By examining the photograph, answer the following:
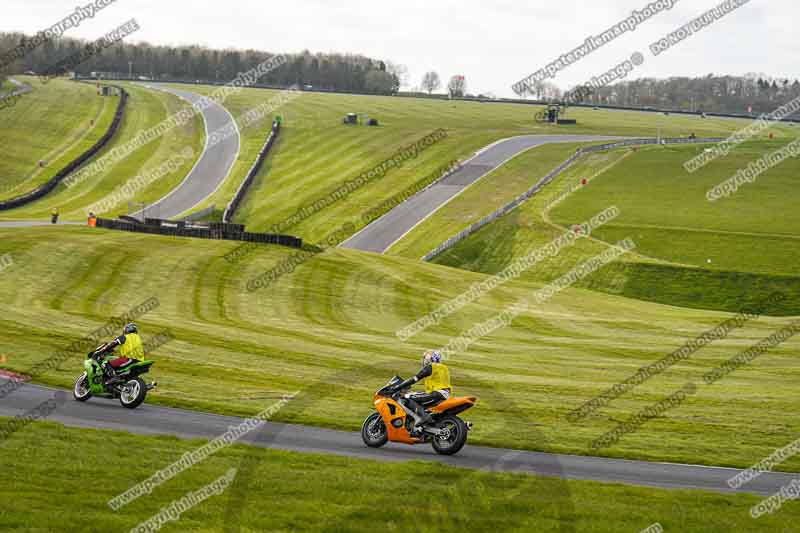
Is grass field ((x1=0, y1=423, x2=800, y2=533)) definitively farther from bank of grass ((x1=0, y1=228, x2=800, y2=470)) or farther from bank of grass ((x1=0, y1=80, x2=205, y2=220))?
bank of grass ((x1=0, y1=80, x2=205, y2=220))

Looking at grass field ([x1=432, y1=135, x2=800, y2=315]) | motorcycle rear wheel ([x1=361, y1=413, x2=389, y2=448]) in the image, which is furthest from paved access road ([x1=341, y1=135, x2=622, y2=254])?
motorcycle rear wheel ([x1=361, y1=413, x2=389, y2=448])

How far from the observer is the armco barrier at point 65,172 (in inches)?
3371

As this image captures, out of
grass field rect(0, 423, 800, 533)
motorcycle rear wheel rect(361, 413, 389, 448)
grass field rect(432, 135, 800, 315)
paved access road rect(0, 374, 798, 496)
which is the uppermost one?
grass field rect(0, 423, 800, 533)

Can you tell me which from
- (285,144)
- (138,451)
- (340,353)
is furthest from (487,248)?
(138,451)

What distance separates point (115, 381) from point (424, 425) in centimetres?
A: 864

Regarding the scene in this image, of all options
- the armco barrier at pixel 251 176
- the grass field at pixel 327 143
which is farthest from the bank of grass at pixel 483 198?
the armco barrier at pixel 251 176

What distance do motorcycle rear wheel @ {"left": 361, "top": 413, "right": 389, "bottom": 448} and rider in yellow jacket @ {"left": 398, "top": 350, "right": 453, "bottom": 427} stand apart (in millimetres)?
922

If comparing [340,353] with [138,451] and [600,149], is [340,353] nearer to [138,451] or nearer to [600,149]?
[138,451]

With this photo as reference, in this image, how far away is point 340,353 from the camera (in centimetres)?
3453

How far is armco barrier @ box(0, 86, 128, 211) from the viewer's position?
8562cm

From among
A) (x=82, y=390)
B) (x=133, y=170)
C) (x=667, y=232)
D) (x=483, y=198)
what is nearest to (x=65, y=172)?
(x=133, y=170)

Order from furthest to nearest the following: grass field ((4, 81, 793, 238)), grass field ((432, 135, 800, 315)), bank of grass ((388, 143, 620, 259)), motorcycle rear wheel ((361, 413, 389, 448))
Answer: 1. grass field ((4, 81, 793, 238))
2. bank of grass ((388, 143, 620, 259))
3. grass field ((432, 135, 800, 315))
4. motorcycle rear wheel ((361, 413, 389, 448))

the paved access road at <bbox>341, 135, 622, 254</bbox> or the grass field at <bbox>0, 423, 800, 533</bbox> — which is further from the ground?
the grass field at <bbox>0, 423, 800, 533</bbox>

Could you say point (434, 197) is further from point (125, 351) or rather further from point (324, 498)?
point (324, 498)
